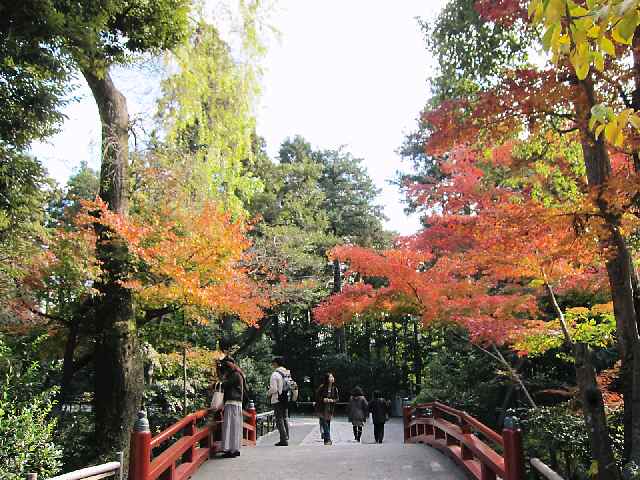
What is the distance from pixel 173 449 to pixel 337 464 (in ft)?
7.92

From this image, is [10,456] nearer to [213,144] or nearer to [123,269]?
[123,269]

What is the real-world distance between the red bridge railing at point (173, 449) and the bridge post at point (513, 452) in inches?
144

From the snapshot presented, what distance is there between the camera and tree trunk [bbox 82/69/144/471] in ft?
30.9

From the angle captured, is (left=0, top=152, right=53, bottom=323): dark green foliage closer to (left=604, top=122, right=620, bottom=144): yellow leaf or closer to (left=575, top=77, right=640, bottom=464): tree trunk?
(left=575, top=77, right=640, bottom=464): tree trunk

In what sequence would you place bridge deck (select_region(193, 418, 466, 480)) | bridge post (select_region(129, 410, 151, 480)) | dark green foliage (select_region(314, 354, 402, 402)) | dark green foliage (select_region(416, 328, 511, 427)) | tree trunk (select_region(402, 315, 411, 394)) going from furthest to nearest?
tree trunk (select_region(402, 315, 411, 394)) < dark green foliage (select_region(314, 354, 402, 402)) < dark green foliage (select_region(416, 328, 511, 427)) < bridge deck (select_region(193, 418, 466, 480)) < bridge post (select_region(129, 410, 151, 480))

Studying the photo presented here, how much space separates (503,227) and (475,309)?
4.42m

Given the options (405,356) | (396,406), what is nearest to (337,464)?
(396,406)

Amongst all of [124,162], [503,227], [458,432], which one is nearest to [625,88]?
[503,227]

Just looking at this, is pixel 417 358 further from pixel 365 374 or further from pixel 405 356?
pixel 365 374

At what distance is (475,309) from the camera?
37.5 ft

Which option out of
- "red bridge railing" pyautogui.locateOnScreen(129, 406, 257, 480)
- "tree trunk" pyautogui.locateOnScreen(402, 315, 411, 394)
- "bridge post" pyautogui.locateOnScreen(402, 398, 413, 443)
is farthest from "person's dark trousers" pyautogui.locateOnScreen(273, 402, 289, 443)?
"tree trunk" pyautogui.locateOnScreen(402, 315, 411, 394)

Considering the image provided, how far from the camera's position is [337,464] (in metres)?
7.91

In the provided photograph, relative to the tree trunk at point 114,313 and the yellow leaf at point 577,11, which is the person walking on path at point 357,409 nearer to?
the tree trunk at point 114,313

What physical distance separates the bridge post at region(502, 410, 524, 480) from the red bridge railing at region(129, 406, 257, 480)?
366 cm
